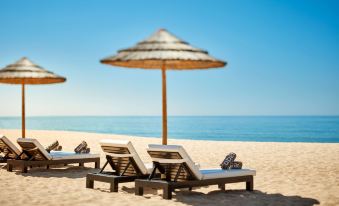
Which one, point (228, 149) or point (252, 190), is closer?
point (252, 190)

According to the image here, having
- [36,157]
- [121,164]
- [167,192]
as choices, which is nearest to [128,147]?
[121,164]

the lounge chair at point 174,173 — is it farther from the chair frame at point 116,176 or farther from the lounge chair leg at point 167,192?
the chair frame at point 116,176

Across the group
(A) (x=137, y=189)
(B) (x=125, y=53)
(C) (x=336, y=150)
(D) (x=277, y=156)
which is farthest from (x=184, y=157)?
(C) (x=336, y=150)

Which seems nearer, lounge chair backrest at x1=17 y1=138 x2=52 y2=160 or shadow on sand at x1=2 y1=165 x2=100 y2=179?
lounge chair backrest at x1=17 y1=138 x2=52 y2=160

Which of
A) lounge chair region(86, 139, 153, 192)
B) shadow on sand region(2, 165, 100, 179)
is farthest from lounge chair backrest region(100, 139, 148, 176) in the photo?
shadow on sand region(2, 165, 100, 179)

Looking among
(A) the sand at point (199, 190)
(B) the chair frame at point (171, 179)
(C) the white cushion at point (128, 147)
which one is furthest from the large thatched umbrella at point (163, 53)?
(A) the sand at point (199, 190)

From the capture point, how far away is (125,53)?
7.50m

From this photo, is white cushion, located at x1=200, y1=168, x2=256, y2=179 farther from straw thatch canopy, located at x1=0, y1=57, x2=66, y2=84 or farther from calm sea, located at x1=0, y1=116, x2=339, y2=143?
calm sea, located at x1=0, y1=116, x2=339, y2=143

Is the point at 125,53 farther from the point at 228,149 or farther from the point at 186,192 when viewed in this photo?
the point at 228,149

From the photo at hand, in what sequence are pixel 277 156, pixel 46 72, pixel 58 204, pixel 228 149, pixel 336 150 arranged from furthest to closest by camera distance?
pixel 228 149 < pixel 336 150 < pixel 277 156 < pixel 46 72 < pixel 58 204

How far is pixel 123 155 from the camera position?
7645 millimetres

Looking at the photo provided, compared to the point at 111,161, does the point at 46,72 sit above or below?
above

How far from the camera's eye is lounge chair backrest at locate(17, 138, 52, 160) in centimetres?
1007

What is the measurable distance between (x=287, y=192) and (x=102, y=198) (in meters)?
3.07
